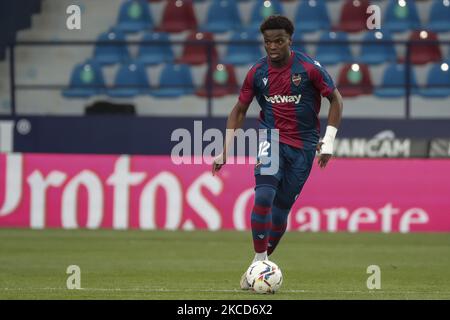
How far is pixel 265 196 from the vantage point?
9711mm

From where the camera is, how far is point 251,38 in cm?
2062

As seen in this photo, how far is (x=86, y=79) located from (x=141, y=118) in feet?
5.87

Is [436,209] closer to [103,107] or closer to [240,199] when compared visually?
[240,199]

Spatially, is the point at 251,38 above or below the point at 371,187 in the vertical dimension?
above

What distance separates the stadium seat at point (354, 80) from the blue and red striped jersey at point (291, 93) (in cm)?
861

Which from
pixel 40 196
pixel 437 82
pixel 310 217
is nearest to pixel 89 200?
pixel 40 196

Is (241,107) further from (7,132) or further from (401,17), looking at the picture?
(401,17)

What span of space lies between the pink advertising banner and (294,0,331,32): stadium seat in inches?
196

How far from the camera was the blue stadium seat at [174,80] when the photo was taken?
20.1 m

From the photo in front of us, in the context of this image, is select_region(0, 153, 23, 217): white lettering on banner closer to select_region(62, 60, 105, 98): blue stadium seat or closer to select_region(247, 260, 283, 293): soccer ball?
select_region(62, 60, 105, 98): blue stadium seat

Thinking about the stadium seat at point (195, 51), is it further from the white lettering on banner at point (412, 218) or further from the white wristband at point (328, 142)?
the white wristband at point (328, 142)

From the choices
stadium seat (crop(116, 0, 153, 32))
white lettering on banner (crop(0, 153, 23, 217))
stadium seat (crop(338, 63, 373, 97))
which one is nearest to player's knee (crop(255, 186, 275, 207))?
white lettering on banner (crop(0, 153, 23, 217))

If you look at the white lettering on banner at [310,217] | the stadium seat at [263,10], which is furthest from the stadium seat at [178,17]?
the white lettering on banner at [310,217]
